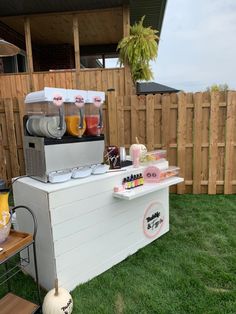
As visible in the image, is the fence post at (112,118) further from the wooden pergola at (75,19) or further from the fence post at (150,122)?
the wooden pergola at (75,19)

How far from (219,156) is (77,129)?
2.76m

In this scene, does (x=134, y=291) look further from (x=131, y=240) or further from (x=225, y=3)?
(x=225, y=3)

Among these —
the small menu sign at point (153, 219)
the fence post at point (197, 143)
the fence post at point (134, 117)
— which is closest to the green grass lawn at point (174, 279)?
the small menu sign at point (153, 219)

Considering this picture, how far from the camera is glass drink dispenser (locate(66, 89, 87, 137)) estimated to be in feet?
6.49

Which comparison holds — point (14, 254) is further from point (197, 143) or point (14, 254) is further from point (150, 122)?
point (197, 143)

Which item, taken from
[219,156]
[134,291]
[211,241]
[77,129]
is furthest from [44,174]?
[219,156]

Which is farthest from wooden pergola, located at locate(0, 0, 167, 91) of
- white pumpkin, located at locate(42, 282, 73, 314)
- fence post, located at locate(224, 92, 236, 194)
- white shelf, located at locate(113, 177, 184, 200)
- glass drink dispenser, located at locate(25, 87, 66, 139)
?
white pumpkin, located at locate(42, 282, 73, 314)

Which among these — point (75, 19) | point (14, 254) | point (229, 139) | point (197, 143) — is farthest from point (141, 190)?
point (75, 19)

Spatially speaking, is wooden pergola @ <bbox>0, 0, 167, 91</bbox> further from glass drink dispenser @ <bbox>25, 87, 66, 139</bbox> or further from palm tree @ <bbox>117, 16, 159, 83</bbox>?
glass drink dispenser @ <bbox>25, 87, 66, 139</bbox>

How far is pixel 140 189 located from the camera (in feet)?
7.16

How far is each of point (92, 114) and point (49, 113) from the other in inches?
17.8

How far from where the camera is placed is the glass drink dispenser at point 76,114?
1.98m

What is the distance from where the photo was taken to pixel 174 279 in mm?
2043

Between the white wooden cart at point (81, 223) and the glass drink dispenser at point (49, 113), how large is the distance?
385 mm
